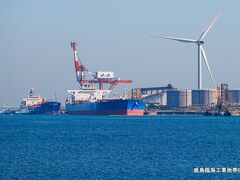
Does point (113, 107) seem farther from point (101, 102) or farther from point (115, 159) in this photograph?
point (115, 159)

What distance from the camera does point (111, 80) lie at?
652ft

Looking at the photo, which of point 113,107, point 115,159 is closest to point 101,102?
point 113,107

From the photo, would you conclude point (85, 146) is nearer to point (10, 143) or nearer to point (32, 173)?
point (10, 143)

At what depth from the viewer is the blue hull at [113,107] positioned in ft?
566

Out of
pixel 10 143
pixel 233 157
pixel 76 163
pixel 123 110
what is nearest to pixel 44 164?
pixel 76 163

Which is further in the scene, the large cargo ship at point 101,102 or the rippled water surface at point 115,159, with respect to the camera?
the large cargo ship at point 101,102

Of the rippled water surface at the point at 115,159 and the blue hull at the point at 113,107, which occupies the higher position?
the blue hull at the point at 113,107

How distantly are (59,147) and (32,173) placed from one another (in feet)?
62.8

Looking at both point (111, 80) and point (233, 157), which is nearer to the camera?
point (233, 157)

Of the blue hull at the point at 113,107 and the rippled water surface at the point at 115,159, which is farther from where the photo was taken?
the blue hull at the point at 113,107

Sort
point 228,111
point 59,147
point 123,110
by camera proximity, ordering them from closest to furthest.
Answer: point 59,147 < point 123,110 < point 228,111

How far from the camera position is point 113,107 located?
578 ft

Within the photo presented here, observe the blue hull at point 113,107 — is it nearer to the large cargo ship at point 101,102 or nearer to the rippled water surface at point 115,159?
the large cargo ship at point 101,102

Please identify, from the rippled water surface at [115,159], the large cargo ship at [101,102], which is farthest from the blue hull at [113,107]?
the rippled water surface at [115,159]
